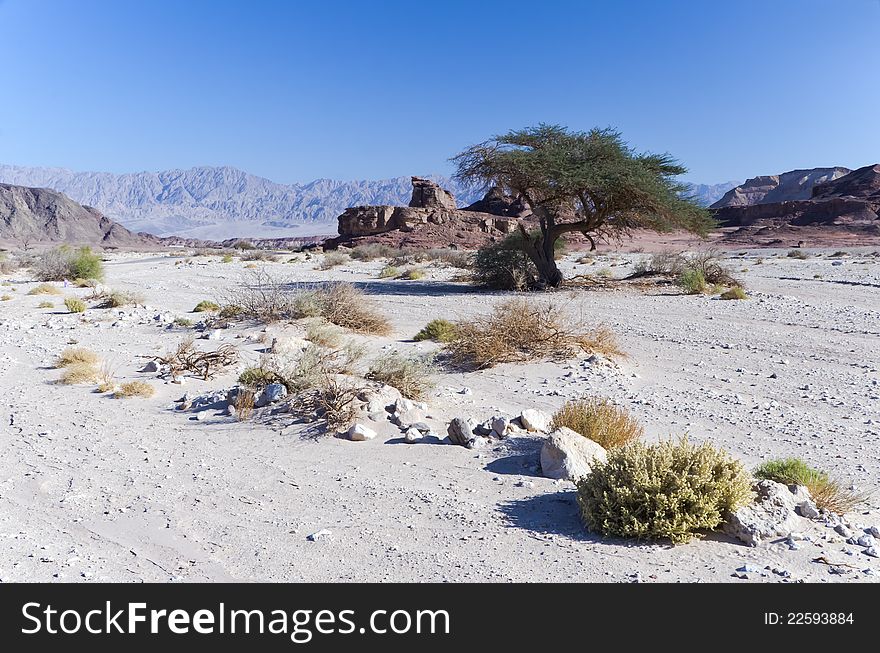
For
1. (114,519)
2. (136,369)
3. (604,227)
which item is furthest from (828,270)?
(114,519)

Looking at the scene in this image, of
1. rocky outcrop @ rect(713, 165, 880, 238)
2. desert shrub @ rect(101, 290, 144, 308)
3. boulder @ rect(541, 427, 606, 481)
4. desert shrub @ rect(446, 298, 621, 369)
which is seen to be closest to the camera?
boulder @ rect(541, 427, 606, 481)

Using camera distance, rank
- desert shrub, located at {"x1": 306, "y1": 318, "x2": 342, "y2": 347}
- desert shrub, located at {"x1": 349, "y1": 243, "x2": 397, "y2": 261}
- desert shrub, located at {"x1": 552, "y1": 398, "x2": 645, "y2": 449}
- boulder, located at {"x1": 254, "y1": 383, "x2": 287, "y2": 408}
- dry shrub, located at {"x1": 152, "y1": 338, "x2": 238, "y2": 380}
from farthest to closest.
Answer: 1. desert shrub, located at {"x1": 349, "y1": 243, "x2": 397, "y2": 261}
2. desert shrub, located at {"x1": 306, "y1": 318, "x2": 342, "y2": 347}
3. dry shrub, located at {"x1": 152, "y1": 338, "x2": 238, "y2": 380}
4. boulder, located at {"x1": 254, "y1": 383, "x2": 287, "y2": 408}
5. desert shrub, located at {"x1": 552, "y1": 398, "x2": 645, "y2": 449}

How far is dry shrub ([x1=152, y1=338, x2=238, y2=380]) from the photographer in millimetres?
8609

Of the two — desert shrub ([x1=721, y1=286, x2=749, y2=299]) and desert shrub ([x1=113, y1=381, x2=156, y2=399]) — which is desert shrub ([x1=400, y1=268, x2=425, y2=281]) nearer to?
desert shrub ([x1=721, y1=286, x2=749, y2=299])

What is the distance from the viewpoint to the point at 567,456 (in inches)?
208

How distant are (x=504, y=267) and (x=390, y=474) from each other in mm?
16414

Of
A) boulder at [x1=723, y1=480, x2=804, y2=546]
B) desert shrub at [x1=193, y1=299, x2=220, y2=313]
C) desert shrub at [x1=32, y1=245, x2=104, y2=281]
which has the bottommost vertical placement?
boulder at [x1=723, y1=480, x2=804, y2=546]

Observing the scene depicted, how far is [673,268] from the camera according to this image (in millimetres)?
22609

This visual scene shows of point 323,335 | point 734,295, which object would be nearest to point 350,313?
point 323,335

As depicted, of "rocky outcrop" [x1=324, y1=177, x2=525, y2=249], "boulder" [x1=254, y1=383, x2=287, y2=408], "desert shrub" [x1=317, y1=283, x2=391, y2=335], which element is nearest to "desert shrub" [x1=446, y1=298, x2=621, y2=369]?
"desert shrub" [x1=317, y1=283, x2=391, y2=335]

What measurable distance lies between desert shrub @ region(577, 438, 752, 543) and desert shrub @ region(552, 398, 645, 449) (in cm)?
144

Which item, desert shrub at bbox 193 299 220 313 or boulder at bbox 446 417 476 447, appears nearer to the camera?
boulder at bbox 446 417 476 447
